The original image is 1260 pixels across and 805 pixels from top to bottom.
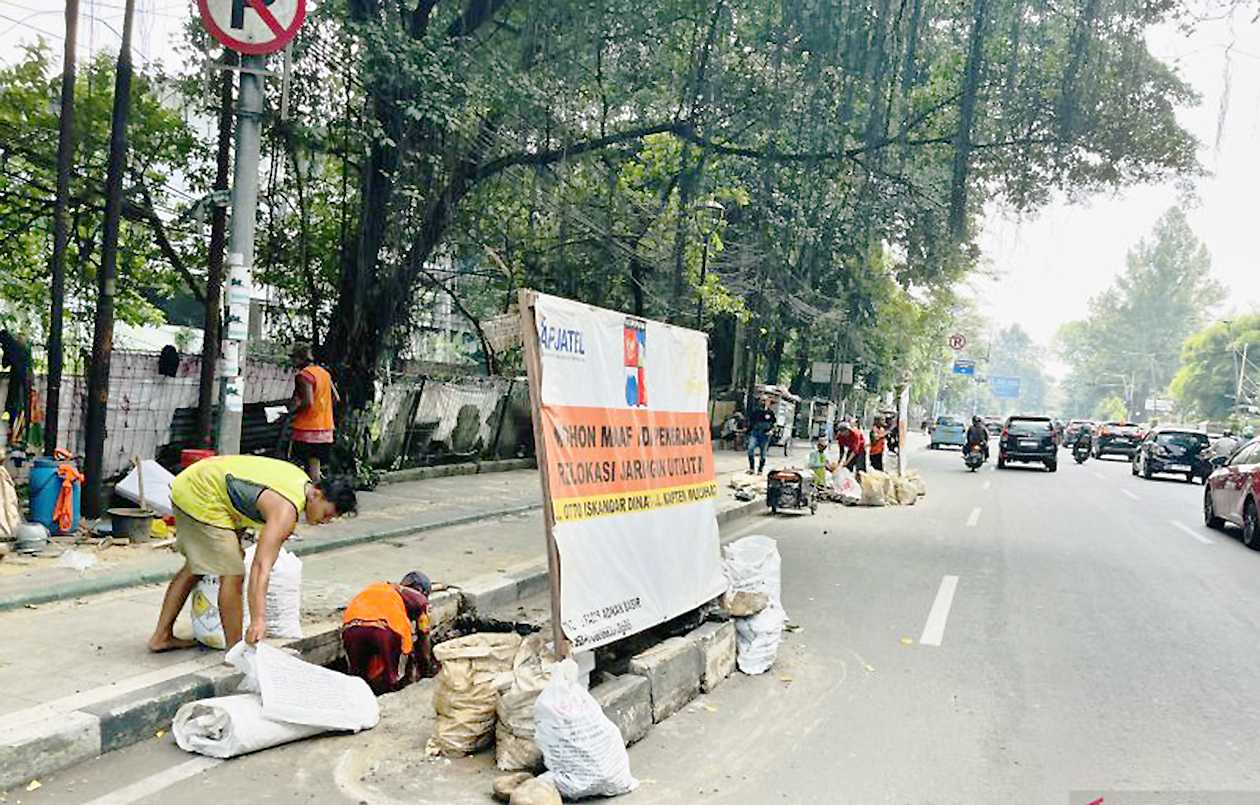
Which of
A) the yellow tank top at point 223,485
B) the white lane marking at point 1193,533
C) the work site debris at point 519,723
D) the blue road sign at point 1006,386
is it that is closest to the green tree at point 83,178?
the yellow tank top at point 223,485

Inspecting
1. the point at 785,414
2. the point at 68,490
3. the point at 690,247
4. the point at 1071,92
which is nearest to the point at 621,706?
the point at 68,490

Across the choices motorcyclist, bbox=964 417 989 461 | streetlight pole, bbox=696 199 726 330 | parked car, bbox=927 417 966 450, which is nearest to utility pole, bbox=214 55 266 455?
streetlight pole, bbox=696 199 726 330

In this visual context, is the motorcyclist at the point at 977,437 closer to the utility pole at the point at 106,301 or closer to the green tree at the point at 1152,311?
the utility pole at the point at 106,301

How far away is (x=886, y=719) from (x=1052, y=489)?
730 inches

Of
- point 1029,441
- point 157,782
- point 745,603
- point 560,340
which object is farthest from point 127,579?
point 1029,441

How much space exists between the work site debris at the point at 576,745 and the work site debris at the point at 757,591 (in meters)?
2.15

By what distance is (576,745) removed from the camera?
12.5 ft

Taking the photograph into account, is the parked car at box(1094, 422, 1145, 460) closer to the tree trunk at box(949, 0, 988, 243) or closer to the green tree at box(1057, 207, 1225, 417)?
the tree trunk at box(949, 0, 988, 243)

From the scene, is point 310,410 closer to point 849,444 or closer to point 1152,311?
point 849,444

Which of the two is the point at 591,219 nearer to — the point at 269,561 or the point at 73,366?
the point at 73,366

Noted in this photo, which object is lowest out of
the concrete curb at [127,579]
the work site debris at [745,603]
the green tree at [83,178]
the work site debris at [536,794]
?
the work site debris at [536,794]

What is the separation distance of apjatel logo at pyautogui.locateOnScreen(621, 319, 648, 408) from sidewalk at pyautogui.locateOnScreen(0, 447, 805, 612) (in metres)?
3.79

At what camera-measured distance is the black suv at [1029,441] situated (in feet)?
92.5

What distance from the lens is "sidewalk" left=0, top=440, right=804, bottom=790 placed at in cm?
407
